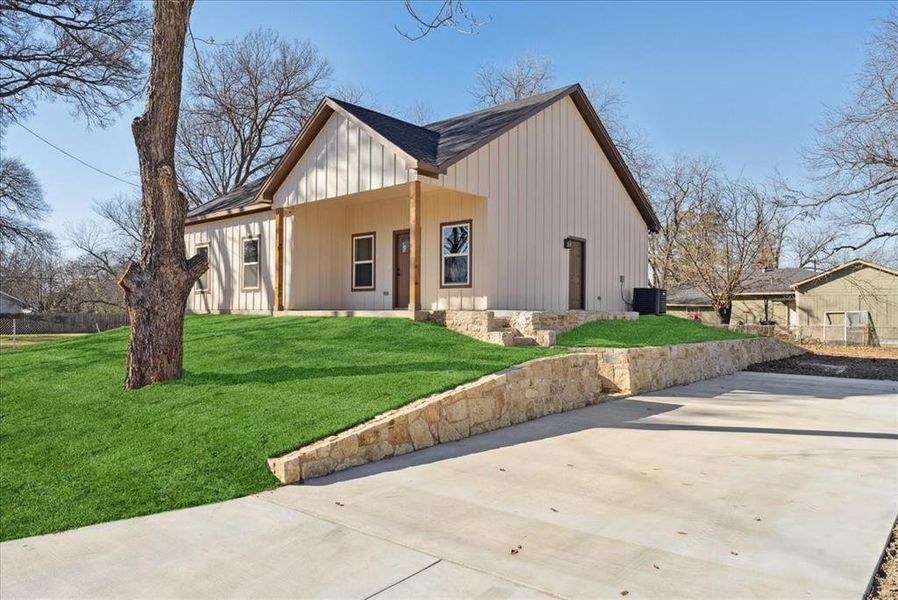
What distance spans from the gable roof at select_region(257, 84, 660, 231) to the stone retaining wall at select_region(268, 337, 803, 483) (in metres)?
4.76

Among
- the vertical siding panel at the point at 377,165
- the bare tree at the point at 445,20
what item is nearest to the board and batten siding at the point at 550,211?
the vertical siding panel at the point at 377,165

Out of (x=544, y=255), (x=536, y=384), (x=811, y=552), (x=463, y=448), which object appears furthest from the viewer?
(x=544, y=255)

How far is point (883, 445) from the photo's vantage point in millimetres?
5973

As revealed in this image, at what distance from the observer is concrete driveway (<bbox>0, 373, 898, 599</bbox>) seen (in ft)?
9.31

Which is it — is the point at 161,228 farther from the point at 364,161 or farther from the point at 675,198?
the point at 675,198

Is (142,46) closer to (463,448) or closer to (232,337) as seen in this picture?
(232,337)

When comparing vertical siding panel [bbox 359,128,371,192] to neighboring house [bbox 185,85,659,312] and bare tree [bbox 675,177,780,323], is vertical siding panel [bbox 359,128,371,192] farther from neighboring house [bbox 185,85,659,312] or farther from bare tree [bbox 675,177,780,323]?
bare tree [bbox 675,177,780,323]

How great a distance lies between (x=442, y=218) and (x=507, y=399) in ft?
21.5

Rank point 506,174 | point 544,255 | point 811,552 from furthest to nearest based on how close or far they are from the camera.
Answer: point 544,255, point 506,174, point 811,552

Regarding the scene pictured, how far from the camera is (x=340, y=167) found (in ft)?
40.4

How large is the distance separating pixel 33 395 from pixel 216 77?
26913 mm

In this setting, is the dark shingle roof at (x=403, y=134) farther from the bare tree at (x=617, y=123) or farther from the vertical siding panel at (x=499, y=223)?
the bare tree at (x=617, y=123)

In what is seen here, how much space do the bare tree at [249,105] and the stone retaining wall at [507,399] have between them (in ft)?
86.1

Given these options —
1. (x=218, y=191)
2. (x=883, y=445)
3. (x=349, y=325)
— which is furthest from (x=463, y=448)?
(x=218, y=191)
